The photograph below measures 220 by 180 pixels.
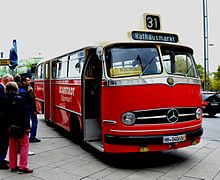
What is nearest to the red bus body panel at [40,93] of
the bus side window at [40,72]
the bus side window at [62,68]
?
the bus side window at [40,72]

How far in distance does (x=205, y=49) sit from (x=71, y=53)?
23.8 meters

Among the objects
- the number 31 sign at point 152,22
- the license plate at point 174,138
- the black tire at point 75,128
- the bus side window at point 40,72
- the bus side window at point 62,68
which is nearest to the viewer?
the license plate at point 174,138

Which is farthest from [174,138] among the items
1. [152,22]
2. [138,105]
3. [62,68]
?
[62,68]

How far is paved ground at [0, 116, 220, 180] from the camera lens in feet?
19.6

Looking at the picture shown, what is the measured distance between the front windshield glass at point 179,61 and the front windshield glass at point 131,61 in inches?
11.2

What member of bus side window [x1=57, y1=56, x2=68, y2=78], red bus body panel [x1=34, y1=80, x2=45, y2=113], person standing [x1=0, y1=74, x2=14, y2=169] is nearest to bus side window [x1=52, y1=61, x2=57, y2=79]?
bus side window [x1=57, y1=56, x2=68, y2=78]

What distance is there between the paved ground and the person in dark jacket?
0.27 m

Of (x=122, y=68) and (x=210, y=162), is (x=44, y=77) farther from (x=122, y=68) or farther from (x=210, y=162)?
(x=210, y=162)

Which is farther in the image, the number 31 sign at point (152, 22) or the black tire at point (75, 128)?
the black tire at point (75, 128)

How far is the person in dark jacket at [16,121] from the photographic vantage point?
589cm

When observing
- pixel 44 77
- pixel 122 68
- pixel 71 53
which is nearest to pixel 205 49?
pixel 44 77

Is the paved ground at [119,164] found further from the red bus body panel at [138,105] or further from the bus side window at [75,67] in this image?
the bus side window at [75,67]

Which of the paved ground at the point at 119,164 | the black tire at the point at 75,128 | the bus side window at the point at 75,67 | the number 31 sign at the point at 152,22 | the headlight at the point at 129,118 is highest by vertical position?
the number 31 sign at the point at 152,22

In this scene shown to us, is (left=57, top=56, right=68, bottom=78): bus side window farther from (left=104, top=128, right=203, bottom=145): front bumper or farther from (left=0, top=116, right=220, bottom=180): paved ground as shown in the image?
(left=104, top=128, right=203, bottom=145): front bumper
